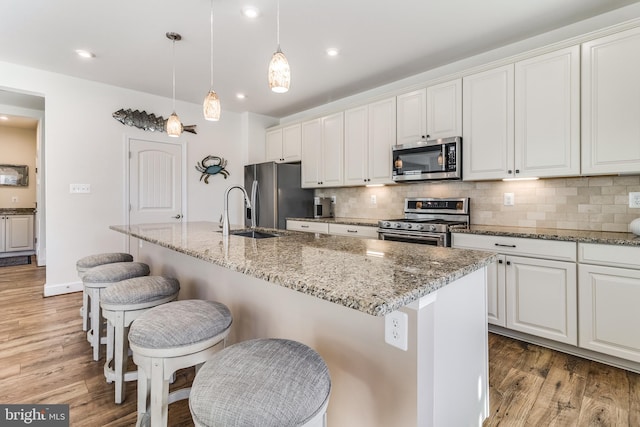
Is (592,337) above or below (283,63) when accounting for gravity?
below

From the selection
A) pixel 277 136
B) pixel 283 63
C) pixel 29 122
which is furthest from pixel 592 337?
pixel 29 122

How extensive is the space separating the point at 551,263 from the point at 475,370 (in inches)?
53.1

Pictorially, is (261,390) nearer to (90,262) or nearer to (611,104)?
(90,262)

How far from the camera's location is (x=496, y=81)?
2.69 meters

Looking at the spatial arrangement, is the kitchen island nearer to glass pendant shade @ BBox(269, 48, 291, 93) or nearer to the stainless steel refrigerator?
glass pendant shade @ BBox(269, 48, 291, 93)

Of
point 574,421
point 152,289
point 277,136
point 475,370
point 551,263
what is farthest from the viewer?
point 277,136

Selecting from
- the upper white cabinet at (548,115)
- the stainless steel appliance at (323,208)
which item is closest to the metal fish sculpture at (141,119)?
the stainless steel appliance at (323,208)

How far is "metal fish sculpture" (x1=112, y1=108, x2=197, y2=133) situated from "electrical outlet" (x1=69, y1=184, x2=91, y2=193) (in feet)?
2.98

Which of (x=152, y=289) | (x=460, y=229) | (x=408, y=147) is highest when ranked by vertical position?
(x=408, y=147)

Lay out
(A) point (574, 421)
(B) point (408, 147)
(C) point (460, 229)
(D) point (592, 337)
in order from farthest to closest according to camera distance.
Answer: (B) point (408, 147) < (C) point (460, 229) < (D) point (592, 337) < (A) point (574, 421)

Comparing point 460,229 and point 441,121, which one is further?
point 441,121

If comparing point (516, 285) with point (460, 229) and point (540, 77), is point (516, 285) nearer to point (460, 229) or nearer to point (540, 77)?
point (460, 229)

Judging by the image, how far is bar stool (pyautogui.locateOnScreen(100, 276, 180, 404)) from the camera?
1.62 m

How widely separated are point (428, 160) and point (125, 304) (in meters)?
2.72
